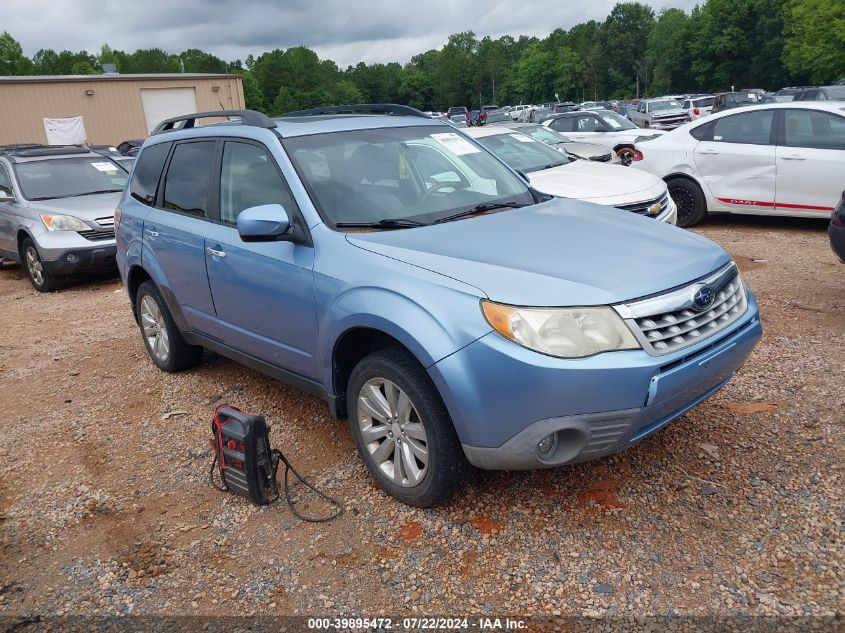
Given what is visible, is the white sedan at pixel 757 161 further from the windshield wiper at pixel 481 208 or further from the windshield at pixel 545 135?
the windshield wiper at pixel 481 208

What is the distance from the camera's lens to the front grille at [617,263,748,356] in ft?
9.03

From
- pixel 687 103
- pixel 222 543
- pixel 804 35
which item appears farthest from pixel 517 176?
pixel 804 35

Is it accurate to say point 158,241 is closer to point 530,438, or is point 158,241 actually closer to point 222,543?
point 222,543

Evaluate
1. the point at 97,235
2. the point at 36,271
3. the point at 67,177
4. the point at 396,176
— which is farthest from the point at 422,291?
the point at 67,177

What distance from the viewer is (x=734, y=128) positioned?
8.80 m

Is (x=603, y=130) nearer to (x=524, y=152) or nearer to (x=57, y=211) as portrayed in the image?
(x=524, y=152)

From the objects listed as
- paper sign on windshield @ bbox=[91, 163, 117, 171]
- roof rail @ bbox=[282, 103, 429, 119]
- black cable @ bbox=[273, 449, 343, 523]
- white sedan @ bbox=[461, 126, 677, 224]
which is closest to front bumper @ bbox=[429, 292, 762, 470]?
black cable @ bbox=[273, 449, 343, 523]

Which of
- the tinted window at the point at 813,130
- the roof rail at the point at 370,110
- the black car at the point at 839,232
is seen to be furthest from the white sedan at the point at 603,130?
the roof rail at the point at 370,110

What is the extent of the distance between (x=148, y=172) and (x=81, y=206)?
4.41 metres

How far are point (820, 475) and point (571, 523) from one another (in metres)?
1.22

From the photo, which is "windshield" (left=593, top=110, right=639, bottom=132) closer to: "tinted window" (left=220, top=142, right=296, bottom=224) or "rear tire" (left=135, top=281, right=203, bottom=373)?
"rear tire" (left=135, top=281, right=203, bottom=373)

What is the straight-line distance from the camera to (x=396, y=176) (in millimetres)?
3891

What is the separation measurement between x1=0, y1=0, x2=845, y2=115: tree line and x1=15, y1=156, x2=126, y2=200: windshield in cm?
6378

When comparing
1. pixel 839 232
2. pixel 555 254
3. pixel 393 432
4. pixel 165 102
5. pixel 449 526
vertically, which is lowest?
pixel 449 526
